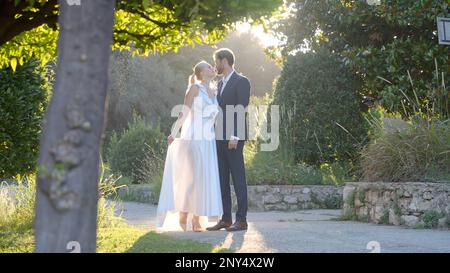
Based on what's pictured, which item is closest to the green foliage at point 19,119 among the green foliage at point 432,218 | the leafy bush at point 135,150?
the green foliage at point 432,218

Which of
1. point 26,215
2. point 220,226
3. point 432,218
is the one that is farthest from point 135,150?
point 432,218

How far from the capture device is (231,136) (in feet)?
22.1

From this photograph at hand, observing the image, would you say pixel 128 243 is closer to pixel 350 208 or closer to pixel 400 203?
pixel 400 203

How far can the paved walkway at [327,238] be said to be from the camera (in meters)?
5.14

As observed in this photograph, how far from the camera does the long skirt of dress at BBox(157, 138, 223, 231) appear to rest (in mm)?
7090

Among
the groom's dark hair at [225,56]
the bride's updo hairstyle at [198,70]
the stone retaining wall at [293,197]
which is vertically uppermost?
the groom's dark hair at [225,56]

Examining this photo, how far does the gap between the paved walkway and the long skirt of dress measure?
17.7 inches

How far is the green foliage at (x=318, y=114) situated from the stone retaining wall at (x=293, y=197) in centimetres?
93

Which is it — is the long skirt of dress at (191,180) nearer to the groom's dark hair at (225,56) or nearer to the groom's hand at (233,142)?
the groom's hand at (233,142)

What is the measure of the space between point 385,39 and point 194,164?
697cm

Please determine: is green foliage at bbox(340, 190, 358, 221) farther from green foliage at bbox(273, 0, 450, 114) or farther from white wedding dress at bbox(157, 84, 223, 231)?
green foliage at bbox(273, 0, 450, 114)

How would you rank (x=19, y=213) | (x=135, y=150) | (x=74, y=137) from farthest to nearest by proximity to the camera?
1. (x=135, y=150)
2. (x=19, y=213)
3. (x=74, y=137)

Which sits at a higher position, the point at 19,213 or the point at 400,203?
the point at 400,203

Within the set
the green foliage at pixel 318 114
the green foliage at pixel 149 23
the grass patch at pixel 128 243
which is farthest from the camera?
the green foliage at pixel 318 114
